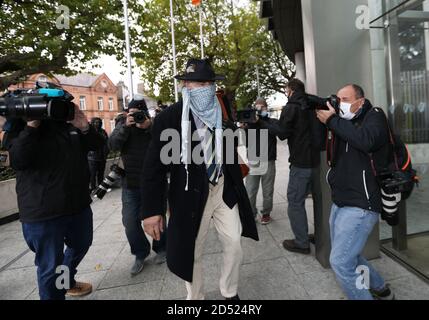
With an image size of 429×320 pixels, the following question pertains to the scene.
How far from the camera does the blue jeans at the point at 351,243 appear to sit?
224cm

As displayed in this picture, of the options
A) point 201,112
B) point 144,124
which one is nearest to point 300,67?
point 144,124

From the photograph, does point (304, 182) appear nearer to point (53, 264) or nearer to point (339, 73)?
point (339, 73)

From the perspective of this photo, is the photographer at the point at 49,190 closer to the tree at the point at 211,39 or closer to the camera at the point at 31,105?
the camera at the point at 31,105

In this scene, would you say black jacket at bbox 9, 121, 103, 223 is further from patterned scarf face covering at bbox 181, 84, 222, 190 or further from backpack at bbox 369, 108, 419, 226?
backpack at bbox 369, 108, 419, 226

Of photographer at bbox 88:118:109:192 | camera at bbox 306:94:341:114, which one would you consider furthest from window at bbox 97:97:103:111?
camera at bbox 306:94:341:114

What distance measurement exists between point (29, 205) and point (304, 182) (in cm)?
286

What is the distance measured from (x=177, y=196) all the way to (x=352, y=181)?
4.35ft

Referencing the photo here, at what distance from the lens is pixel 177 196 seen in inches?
94.8

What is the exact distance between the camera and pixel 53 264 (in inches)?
99.1

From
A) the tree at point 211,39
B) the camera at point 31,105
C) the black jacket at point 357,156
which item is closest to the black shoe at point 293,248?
the black jacket at point 357,156

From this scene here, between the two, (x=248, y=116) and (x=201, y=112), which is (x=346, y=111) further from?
(x=248, y=116)
